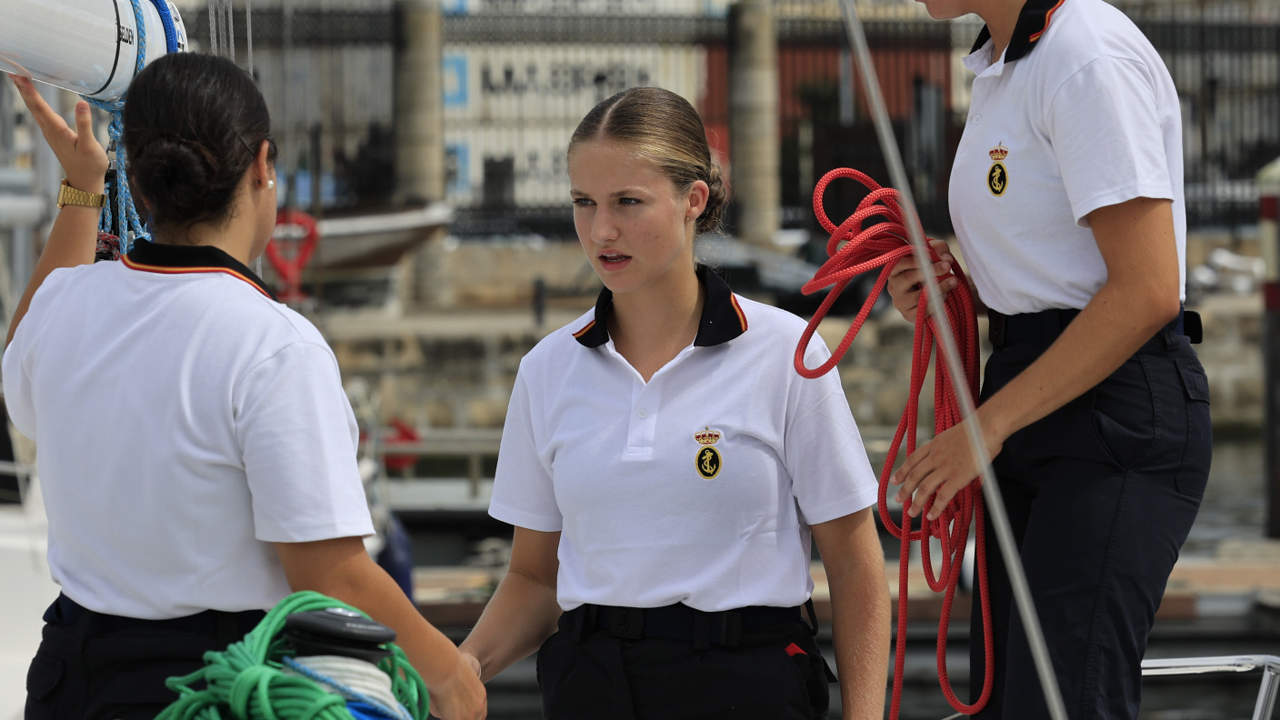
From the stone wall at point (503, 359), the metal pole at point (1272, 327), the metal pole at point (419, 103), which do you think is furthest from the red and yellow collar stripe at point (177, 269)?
the metal pole at point (419, 103)

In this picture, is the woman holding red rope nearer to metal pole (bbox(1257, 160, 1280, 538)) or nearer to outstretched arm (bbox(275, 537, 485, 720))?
outstretched arm (bbox(275, 537, 485, 720))

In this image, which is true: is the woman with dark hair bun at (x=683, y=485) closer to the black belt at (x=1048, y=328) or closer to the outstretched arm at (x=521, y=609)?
the outstretched arm at (x=521, y=609)

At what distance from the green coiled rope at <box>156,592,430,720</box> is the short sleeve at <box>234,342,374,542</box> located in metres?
0.14

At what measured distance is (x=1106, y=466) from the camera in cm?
190

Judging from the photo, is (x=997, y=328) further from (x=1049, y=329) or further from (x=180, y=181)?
(x=180, y=181)

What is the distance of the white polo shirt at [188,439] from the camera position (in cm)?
165

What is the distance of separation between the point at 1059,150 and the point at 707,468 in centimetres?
62

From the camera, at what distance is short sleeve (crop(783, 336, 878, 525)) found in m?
Result: 2.04

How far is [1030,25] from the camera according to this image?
195 cm

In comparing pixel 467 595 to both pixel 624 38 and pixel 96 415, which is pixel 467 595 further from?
pixel 624 38

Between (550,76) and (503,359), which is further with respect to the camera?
(550,76)

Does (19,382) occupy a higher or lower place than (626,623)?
higher

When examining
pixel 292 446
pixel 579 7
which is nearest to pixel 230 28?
pixel 292 446

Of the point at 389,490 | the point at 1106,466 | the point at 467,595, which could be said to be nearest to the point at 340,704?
the point at 1106,466
